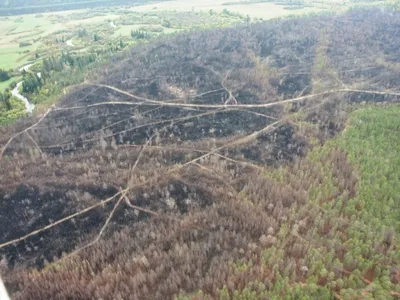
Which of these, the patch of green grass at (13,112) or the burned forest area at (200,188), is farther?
the patch of green grass at (13,112)

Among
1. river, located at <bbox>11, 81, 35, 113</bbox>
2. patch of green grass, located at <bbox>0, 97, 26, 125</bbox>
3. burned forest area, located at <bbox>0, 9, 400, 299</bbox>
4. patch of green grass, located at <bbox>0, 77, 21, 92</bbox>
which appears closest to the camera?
burned forest area, located at <bbox>0, 9, 400, 299</bbox>

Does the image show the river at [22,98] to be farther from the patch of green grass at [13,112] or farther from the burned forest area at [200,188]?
the burned forest area at [200,188]

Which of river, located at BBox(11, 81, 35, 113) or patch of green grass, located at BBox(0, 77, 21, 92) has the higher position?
patch of green grass, located at BBox(0, 77, 21, 92)

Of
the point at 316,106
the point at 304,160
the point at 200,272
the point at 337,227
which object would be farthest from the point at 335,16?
the point at 200,272

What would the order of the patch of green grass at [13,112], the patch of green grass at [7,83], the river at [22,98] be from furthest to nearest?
1. the patch of green grass at [7,83]
2. the river at [22,98]
3. the patch of green grass at [13,112]

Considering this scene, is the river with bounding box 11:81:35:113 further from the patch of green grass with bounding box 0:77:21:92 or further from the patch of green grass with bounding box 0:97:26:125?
the patch of green grass with bounding box 0:77:21:92

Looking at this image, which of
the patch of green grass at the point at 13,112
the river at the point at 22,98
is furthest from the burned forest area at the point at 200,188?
the river at the point at 22,98

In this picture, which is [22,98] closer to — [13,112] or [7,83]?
[13,112]

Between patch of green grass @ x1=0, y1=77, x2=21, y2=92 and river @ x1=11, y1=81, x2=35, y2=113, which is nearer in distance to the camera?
river @ x1=11, y1=81, x2=35, y2=113

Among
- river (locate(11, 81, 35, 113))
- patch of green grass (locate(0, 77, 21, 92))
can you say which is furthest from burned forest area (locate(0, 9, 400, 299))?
patch of green grass (locate(0, 77, 21, 92))
